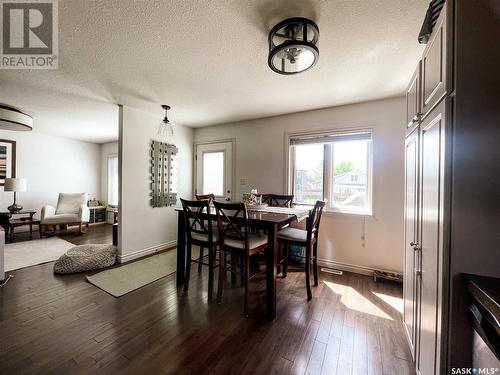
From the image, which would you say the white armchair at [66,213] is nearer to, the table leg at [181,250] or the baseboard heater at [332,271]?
the table leg at [181,250]

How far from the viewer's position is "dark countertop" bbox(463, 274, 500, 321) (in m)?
0.60

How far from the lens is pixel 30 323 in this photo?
1738 mm

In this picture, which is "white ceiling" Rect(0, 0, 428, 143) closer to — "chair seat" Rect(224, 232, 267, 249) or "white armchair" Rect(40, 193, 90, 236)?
"chair seat" Rect(224, 232, 267, 249)

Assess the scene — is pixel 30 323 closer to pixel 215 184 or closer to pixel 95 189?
pixel 215 184

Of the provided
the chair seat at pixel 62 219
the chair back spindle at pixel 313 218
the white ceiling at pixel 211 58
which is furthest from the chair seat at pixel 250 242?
the chair seat at pixel 62 219

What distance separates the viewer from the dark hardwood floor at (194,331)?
4.54 feet

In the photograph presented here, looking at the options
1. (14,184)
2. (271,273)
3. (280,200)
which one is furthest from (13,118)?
(271,273)

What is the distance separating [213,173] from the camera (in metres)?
4.24

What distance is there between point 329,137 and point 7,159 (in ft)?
21.8

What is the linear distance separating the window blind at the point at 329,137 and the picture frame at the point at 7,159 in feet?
19.8

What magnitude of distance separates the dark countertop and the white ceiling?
160 centimetres

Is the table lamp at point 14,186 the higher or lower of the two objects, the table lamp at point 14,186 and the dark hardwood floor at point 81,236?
the higher

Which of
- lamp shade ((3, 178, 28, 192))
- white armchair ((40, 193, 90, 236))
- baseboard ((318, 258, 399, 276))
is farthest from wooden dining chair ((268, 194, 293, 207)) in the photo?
lamp shade ((3, 178, 28, 192))

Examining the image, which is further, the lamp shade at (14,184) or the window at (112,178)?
the window at (112,178)
